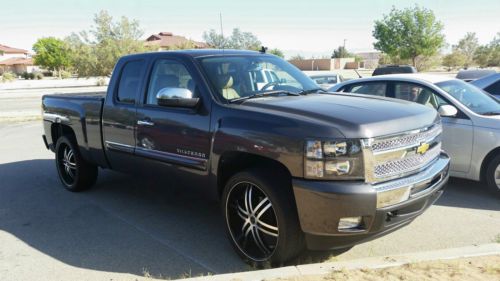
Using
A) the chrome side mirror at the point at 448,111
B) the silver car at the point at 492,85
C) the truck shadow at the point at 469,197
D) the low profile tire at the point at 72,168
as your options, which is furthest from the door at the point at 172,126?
the silver car at the point at 492,85

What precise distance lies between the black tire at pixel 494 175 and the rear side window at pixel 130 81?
4.57 m

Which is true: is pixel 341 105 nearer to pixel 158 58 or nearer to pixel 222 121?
pixel 222 121

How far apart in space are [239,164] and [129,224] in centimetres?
191

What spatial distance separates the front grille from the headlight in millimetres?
80

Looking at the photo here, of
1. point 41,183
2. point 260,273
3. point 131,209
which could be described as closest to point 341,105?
point 260,273

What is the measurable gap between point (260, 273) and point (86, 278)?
5.25 ft

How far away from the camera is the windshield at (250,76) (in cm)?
454

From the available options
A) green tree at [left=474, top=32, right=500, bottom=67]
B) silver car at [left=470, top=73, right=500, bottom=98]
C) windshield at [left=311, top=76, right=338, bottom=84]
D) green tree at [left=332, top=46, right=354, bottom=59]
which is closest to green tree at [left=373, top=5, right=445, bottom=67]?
green tree at [left=474, top=32, right=500, bottom=67]

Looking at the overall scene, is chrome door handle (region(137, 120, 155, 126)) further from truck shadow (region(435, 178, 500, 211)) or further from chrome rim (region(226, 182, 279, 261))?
truck shadow (region(435, 178, 500, 211))

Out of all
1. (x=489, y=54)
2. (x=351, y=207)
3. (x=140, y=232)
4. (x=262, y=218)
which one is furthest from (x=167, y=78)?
(x=489, y=54)

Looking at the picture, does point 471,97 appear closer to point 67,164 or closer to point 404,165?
point 404,165

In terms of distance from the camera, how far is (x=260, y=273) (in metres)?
3.57

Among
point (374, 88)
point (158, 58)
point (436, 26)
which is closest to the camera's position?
point (158, 58)

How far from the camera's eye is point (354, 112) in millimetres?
3771
